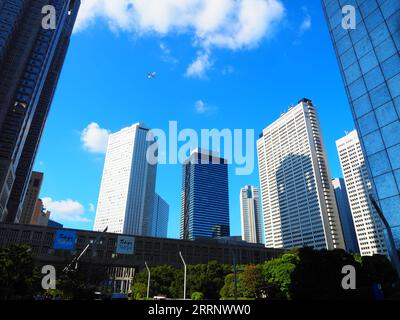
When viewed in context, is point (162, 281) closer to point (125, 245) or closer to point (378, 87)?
point (125, 245)

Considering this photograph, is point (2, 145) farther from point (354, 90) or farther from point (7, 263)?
point (354, 90)

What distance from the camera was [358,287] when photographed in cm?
4866

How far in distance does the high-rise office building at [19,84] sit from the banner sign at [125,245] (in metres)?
52.2

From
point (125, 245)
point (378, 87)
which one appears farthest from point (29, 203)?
point (378, 87)

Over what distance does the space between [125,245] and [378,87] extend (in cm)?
7712

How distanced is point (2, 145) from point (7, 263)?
10153cm

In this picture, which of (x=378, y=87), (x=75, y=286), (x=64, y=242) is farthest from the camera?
(x=64, y=242)

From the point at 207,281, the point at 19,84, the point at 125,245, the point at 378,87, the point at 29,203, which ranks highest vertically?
the point at 19,84

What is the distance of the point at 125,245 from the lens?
290 ft

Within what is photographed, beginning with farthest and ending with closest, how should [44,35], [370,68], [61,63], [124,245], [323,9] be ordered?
1. [61,63]
2. [44,35]
3. [124,245]
4. [323,9]
5. [370,68]

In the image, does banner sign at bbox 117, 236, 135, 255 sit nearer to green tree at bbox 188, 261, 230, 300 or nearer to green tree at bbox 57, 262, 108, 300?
green tree at bbox 188, 261, 230, 300

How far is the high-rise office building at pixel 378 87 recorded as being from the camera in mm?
31672

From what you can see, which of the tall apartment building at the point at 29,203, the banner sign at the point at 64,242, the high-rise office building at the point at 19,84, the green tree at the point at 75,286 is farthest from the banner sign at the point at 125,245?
the tall apartment building at the point at 29,203
